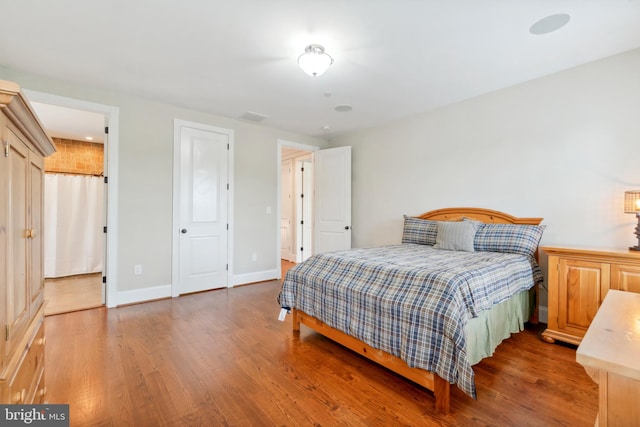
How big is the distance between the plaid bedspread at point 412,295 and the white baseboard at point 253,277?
1916mm

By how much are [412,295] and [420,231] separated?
1959mm

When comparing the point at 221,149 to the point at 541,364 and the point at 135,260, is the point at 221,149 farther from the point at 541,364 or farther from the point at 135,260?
the point at 541,364

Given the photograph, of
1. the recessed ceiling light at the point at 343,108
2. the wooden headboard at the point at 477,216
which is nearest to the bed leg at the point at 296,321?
the wooden headboard at the point at 477,216

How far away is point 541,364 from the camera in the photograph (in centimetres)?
215

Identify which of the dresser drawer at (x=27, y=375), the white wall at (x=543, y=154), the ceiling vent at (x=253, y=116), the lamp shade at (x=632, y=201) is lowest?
the dresser drawer at (x=27, y=375)

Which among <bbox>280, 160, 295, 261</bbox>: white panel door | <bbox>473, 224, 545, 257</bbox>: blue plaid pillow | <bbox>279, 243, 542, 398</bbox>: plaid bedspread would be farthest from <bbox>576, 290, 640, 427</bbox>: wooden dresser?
<bbox>280, 160, 295, 261</bbox>: white panel door

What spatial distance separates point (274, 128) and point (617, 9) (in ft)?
12.8

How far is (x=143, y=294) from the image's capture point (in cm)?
359

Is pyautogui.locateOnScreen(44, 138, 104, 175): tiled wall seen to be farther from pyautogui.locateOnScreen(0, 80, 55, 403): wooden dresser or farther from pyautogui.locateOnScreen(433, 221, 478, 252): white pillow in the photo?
pyautogui.locateOnScreen(433, 221, 478, 252): white pillow

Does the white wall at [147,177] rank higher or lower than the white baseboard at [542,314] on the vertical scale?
higher

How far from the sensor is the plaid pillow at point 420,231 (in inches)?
138

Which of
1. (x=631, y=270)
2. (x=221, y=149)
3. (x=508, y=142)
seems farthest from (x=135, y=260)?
(x=631, y=270)

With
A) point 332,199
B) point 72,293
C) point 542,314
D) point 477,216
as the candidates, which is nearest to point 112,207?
point 72,293

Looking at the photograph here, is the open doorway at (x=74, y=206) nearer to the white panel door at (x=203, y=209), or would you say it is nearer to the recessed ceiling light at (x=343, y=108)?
the white panel door at (x=203, y=209)
